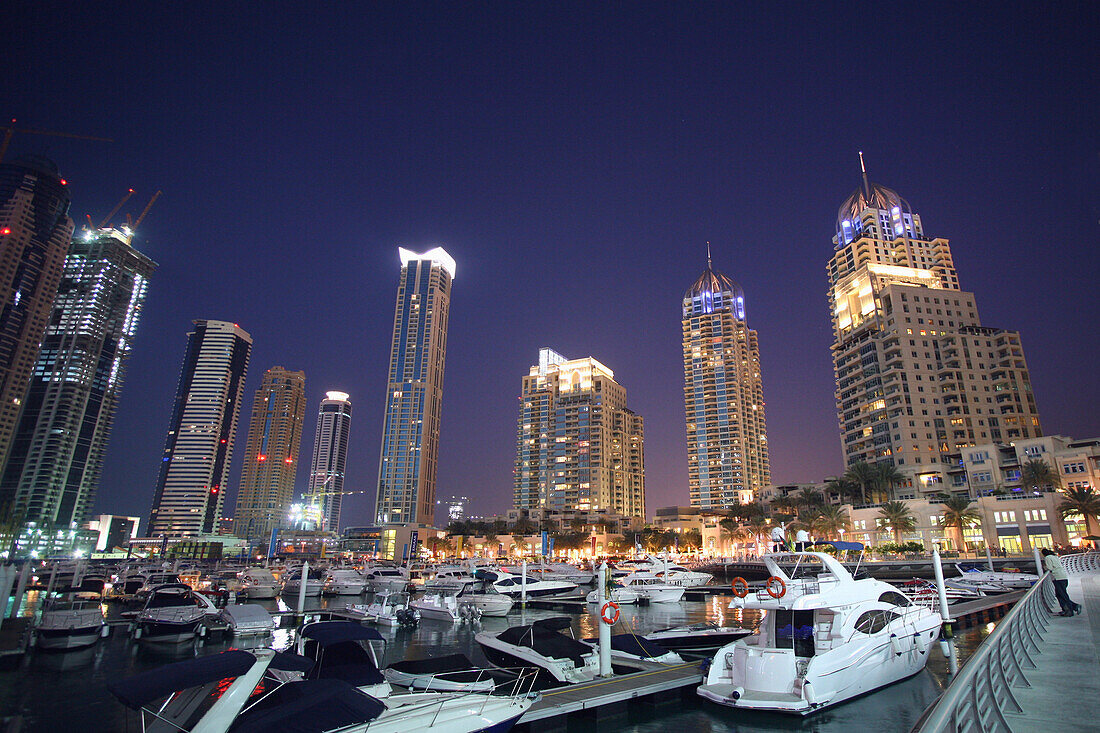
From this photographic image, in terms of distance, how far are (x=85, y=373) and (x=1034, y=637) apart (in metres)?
238

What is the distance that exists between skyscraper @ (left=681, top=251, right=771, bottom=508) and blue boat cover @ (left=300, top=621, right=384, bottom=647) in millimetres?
167868

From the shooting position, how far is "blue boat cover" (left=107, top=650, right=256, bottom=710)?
970 cm

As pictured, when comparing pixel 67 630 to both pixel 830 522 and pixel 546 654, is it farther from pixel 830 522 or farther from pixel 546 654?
pixel 830 522

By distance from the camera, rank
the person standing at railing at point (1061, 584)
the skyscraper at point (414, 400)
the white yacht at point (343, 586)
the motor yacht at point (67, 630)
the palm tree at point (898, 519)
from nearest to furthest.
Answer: the person standing at railing at point (1061, 584)
the motor yacht at point (67, 630)
the white yacht at point (343, 586)
the palm tree at point (898, 519)
the skyscraper at point (414, 400)

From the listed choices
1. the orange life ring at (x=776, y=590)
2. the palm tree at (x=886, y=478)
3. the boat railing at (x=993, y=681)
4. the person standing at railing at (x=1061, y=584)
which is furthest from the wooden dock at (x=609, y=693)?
the palm tree at (x=886, y=478)

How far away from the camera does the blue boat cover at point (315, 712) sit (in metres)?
9.76

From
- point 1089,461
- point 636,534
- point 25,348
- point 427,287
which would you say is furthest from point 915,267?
point 25,348

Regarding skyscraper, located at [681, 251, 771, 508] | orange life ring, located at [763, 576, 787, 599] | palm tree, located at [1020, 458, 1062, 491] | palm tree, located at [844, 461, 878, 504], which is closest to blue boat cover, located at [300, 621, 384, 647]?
orange life ring, located at [763, 576, 787, 599]

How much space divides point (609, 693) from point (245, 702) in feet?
35.2

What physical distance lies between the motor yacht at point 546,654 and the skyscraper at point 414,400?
153380 millimetres

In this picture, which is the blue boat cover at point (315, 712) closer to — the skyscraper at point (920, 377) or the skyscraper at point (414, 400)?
the skyscraper at point (920, 377)

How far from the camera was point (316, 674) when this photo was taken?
16.1m

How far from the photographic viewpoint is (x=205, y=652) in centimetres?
2895

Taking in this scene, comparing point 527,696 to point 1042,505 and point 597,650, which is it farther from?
point 1042,505
